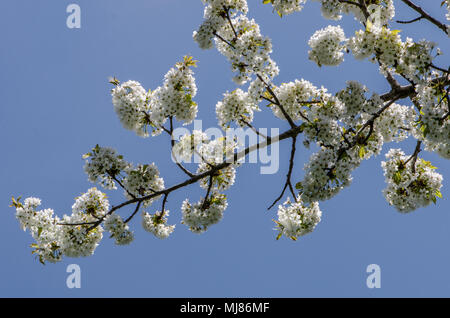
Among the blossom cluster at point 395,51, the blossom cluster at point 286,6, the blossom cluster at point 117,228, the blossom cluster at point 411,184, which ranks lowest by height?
the blossom cluster at point 117,228

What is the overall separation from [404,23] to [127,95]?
5.61m

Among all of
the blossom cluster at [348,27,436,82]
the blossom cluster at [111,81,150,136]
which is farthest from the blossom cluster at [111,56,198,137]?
the blossom cluster at [348,27,436,82]

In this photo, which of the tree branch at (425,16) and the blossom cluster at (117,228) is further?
the blossom cluster at (117,228)

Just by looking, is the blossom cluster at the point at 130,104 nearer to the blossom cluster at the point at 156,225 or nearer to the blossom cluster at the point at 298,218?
the blossom cluster at the point at 156,225

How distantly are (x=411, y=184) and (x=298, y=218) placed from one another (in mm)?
2600

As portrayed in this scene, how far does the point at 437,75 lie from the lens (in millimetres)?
7031

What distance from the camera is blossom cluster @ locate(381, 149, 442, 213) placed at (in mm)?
8141

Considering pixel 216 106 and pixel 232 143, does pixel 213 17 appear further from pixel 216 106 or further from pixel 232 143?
pixel 232 143

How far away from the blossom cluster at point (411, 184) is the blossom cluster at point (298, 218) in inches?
66.8

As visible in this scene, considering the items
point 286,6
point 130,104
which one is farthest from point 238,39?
point 130,104

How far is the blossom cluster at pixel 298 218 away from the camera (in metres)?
7.99

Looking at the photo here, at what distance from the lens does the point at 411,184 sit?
832cm

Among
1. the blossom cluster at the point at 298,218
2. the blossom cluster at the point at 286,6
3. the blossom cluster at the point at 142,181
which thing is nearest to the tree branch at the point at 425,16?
the blossom cluster at the point at 286,6

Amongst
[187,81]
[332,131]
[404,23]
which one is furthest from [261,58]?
[404,23]
